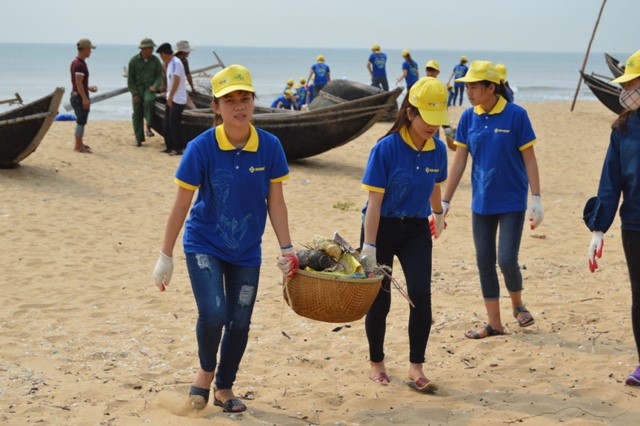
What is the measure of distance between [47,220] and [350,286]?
6.08 meters

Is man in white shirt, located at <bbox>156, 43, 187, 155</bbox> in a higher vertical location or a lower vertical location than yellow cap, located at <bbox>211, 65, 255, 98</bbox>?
lower

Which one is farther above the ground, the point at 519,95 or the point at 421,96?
the point at 421,96

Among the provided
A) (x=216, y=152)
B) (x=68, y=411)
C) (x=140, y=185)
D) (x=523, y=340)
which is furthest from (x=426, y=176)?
(x=140, y=185)

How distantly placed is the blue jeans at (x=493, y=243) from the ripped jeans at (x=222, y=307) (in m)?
1.97

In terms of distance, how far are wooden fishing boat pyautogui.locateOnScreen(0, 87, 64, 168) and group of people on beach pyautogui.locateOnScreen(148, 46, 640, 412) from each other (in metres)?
7.65

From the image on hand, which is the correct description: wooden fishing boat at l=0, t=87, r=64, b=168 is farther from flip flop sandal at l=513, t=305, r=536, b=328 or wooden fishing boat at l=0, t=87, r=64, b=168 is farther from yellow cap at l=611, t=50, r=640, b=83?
yellow cap at l=611, t=50, r=640, b=83

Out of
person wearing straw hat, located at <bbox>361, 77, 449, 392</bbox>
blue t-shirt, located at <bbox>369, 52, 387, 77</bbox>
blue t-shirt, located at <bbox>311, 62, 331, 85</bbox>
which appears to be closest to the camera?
person wearing straw hat, located at <bbox>361, 77, 449, 392</bbox>

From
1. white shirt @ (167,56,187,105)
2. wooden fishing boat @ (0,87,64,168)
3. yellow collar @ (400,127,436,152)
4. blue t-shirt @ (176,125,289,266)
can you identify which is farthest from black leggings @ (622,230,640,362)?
white shirt @ (167,56,187,105)

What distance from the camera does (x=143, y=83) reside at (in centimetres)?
1480

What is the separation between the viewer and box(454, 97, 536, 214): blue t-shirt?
18.3 feet

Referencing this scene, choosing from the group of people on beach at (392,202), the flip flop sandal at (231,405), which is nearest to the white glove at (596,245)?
the group of people on beach at (392,202)

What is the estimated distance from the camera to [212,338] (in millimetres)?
4156

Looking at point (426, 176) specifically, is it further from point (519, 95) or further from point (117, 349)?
point (519, 95)

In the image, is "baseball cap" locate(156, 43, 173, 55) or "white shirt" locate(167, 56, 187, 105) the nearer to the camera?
"white shirt" locate(167, 56, 187, 105)
